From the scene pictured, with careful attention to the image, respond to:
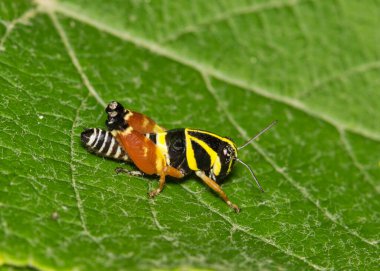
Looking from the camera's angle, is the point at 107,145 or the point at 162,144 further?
the point at 162,144

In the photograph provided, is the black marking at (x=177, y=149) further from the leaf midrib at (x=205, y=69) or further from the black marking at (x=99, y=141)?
the leaf midrib at (x=205, y=69)

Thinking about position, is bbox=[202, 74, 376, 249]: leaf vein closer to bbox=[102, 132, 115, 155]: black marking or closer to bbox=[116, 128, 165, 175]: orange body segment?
bbox=[116, 128, 165, 175]: orange body segment

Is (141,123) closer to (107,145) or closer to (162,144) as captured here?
(162,144)

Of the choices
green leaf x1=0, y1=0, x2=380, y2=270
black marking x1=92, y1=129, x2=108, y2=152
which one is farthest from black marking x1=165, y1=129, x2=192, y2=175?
black marking x1=92, y1=129, x2=108, y2=152

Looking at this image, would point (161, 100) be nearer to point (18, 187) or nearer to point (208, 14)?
point (208, 14)

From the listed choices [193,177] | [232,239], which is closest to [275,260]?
[232,239]

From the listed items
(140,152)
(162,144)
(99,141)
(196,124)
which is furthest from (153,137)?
(196,124)
